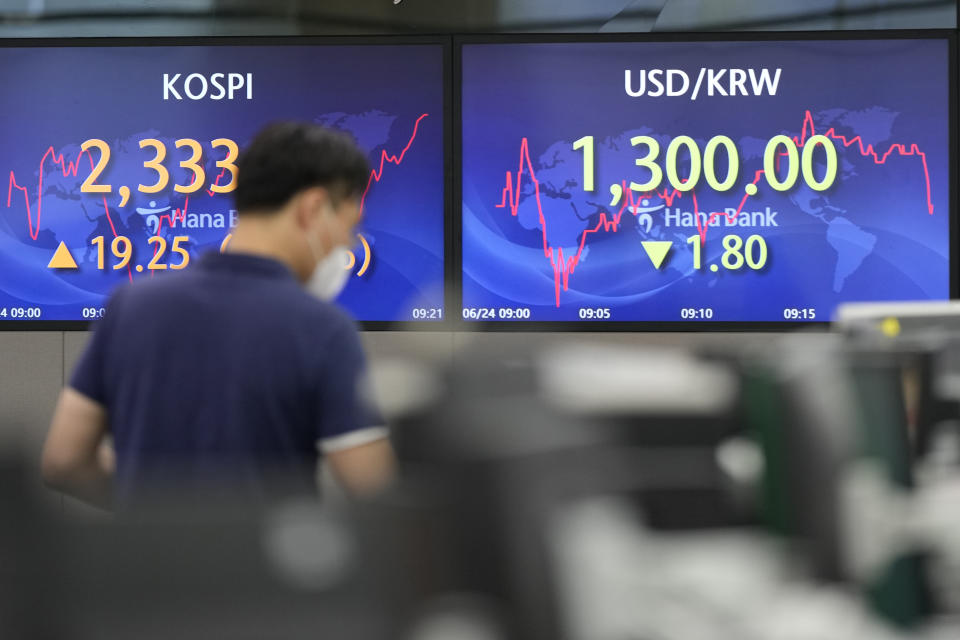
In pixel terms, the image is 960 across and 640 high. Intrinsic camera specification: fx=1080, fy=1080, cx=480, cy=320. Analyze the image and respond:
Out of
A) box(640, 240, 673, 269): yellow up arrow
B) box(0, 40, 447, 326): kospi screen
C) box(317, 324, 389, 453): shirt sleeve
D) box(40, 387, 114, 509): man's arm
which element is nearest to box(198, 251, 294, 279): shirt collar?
box(317, 324, 389, 453): shirt sleeve

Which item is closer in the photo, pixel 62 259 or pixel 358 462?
pixel 358 462

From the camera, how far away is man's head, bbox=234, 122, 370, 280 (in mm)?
1377

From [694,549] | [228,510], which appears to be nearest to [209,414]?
[694,549]

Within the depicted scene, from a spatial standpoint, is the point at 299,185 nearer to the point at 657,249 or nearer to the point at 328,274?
the point at 328,274

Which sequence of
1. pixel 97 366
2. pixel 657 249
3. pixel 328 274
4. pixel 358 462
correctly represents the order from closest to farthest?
pixel 358 462
pixel 97 366
pixel 328 274
pixel 657 249

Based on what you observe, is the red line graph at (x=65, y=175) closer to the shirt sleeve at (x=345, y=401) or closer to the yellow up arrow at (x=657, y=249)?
the yellow up arrow at (x=657, y=249)

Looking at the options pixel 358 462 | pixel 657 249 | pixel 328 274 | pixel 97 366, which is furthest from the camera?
pixel 657 249

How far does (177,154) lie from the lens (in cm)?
362

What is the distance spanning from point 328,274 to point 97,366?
35 cm

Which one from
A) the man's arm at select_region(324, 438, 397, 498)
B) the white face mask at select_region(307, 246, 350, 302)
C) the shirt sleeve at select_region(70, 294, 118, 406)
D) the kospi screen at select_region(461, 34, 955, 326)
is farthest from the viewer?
the kospi screen at select_region(461, 34, 955, 326)

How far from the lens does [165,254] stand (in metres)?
3.62

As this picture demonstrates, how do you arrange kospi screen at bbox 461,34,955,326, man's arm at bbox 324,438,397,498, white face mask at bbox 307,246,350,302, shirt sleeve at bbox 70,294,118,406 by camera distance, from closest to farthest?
man's arm at bbox 324,438,397,498 < shirt sleeve at bbox 70,294,118,406 < white face mask at bbox 307,246,350,302 < kospi screen at bbox 461,34,955,326

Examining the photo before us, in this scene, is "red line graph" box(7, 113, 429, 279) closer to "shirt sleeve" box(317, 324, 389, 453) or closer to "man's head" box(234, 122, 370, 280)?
"man's head" box(234, 122, 370, 280)

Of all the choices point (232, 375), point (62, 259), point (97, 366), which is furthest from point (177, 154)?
point (232, 375)
